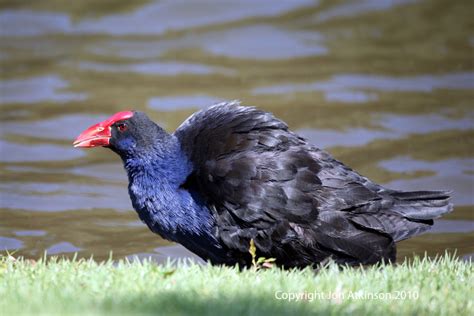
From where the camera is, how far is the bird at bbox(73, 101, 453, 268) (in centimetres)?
659

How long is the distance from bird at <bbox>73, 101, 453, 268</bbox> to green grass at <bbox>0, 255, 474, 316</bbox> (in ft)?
2.82

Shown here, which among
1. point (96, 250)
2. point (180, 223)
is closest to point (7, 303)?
point (180, 223)

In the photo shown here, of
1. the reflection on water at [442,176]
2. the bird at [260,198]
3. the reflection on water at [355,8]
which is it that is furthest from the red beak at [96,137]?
the reflection on water at [355,8]

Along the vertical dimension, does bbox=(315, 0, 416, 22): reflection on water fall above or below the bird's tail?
above

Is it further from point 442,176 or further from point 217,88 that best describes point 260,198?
point 217,88

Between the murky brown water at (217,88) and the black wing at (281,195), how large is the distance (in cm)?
251

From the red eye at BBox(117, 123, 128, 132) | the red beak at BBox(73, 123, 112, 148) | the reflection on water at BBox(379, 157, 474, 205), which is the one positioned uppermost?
the red eye at BBox(117, 123, 128, 132)

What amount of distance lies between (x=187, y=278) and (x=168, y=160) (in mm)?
1669

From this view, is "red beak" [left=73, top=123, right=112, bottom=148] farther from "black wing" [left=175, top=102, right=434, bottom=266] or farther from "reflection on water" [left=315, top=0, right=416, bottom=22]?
"reflection on water" [left=315, top=0, right=416, bottom=22]

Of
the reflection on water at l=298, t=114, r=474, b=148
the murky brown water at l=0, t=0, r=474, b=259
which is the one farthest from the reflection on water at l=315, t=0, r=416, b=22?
the reflection on water at l=298, t=114, r=474, b=148

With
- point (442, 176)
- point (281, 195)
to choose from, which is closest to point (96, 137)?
point (281, 195)

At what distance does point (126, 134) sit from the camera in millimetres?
7133

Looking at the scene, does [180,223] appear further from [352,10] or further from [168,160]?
[352,10]

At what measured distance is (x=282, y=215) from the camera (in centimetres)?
658
